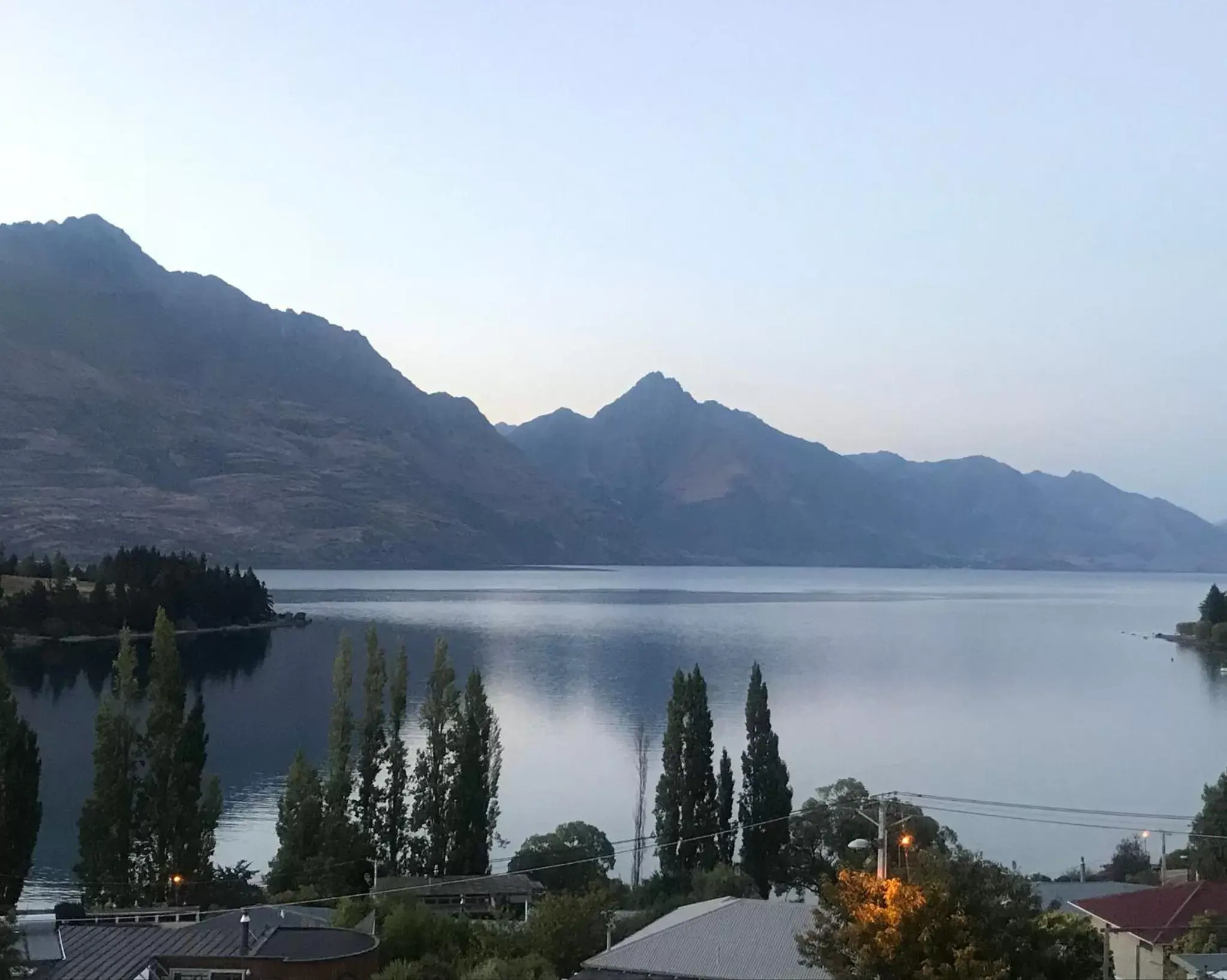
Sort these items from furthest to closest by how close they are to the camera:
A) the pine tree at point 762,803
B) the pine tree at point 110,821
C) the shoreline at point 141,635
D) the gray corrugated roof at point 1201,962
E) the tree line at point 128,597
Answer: the tree line at point 128,597, the shoreline at point 141,635, the pine tree at point 762,803, the pine tree at point 110,821, the gray corrugated roof at point 1201,962

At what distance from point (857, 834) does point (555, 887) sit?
391 inches

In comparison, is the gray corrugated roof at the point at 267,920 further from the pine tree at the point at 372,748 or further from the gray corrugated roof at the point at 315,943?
the pine tree at the point at 372,748

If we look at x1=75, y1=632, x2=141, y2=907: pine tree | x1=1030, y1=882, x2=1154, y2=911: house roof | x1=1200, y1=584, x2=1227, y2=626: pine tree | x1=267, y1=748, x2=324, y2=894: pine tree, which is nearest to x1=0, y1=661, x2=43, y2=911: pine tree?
x1=75, y1=632, x2=141, y2=907: pine tree

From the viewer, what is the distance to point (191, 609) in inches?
4840

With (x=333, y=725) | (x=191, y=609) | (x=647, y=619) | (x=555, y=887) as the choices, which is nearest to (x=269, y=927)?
(x=555, y=887)

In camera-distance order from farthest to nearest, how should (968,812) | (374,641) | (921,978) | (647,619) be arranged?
(647,619), (968,812), (374,641), (921,978)

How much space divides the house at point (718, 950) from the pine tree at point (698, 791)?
14192mm

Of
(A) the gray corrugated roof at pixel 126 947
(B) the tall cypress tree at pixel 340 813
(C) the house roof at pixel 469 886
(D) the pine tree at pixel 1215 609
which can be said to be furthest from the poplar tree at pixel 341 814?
(D) the pine tree at pixel 1215 609

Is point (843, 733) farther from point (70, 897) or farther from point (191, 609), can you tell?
point (191, 609)

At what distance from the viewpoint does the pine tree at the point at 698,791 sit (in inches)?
1496

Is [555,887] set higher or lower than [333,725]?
lower

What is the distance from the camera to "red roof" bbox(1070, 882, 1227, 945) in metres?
24.3

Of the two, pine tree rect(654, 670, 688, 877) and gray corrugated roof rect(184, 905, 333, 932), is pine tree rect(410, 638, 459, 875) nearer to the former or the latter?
pine tree rect(654, 670, 688, 877)

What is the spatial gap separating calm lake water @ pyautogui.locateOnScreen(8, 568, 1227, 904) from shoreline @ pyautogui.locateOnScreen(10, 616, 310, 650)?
4861mm
